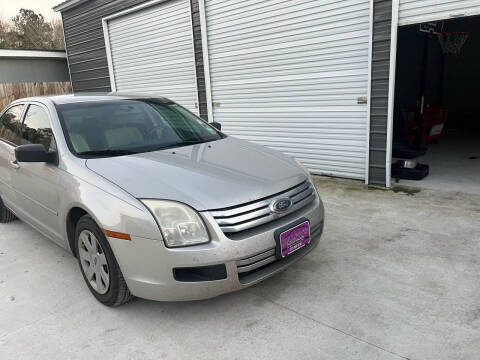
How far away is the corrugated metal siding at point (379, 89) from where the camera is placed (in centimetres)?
479

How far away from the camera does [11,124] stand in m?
3.89

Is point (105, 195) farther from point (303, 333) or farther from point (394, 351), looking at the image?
point (394, 351)

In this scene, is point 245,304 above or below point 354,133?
below

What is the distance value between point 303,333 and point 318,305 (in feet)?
1.07

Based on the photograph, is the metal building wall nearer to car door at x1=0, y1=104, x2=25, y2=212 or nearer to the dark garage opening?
car door at x1=0, y1=104, x2=25, y2=212

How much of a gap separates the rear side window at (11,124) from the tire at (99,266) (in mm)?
1558

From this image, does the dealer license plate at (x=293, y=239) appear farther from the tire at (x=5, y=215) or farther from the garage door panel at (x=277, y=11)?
the garage door panel at (x=277, y=11)

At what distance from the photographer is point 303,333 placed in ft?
7.63

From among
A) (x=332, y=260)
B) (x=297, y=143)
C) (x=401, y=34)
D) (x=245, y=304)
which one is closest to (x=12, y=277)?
(x=245, y=304)

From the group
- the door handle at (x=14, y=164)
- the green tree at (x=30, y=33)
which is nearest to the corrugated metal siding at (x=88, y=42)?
the door handle at (x=14, y=164)

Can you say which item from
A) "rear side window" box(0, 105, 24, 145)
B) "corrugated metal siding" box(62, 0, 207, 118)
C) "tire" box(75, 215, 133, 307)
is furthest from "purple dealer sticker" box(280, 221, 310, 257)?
"corrugated metal siding" box(62, 0, 207, 118)

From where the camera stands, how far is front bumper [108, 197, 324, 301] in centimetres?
222

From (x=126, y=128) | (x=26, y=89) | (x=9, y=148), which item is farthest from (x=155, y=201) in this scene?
(x=26, y=89)

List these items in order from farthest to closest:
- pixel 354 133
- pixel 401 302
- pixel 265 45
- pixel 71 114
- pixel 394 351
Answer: pixel 265 45, pixel 354 133, pixel 71 114, pixel 401 302, pixel 394 351
